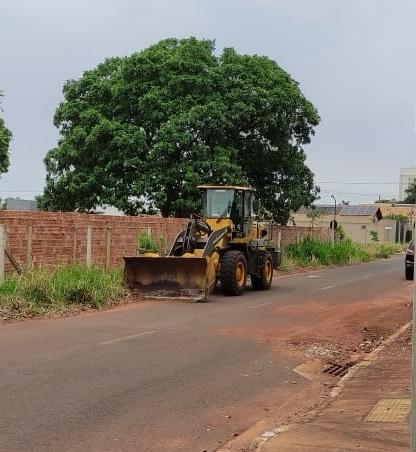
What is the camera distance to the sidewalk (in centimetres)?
562

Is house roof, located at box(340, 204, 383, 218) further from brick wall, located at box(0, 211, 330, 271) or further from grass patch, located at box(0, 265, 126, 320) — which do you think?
grass patch, located at box(0, 265, 126, 320)

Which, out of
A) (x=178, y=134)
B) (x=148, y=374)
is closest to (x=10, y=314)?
(x=148, y=374)

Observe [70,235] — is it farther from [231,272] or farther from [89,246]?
[231,272]

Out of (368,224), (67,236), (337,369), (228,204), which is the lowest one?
(337,369)

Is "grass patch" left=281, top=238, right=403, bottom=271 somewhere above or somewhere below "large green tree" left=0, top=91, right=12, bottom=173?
below

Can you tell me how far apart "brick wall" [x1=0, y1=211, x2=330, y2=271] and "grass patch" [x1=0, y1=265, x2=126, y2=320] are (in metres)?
2.24

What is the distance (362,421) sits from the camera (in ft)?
21.2

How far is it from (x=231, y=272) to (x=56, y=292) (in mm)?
5080

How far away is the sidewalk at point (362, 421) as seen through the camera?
562 centimetres

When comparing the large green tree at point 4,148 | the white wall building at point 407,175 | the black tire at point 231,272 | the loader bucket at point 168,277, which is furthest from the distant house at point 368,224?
the loader bucket at point 168,277

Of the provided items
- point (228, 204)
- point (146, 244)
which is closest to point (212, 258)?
point (228, 204)

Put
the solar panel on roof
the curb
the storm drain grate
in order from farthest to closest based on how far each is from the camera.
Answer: the solar panel on roof, the storm drain grate, the curb

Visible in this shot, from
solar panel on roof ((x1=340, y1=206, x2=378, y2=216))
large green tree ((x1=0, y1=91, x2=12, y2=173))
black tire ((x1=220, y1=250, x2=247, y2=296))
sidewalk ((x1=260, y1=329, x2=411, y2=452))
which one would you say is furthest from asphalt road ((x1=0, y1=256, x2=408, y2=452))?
solar panel on roof ((x1=340, y1=206, x2=378, y2=216))

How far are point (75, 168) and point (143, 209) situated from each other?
4.02m
